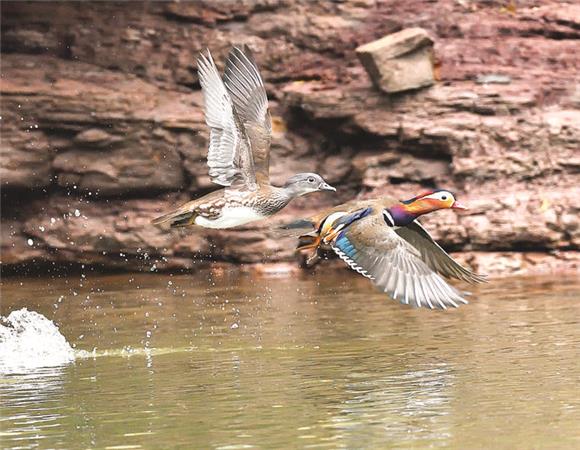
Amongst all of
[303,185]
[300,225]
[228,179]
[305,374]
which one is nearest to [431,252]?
[300,225]

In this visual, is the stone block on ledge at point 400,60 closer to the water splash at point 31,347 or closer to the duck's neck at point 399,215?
the water splash at point 31,347

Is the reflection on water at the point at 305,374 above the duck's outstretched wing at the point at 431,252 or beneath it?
beneath

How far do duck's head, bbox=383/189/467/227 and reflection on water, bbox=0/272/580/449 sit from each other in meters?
0.92

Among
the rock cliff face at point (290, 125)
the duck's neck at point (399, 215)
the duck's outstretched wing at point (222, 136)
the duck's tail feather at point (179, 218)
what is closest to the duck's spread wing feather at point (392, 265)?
the duck's neck at point (399, 215)

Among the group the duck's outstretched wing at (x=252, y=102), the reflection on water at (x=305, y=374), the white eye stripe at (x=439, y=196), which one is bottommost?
the reflection on water at (x=305, y=374)

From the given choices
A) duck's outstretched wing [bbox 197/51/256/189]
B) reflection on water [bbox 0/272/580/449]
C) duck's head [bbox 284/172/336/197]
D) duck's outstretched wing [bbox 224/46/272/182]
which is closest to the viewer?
reflection on water [bbox 0/272/580/449]

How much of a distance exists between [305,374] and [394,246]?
3.36 feet

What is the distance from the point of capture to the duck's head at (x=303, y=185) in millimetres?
9711

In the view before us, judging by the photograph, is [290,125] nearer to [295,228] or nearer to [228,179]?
[228,179]

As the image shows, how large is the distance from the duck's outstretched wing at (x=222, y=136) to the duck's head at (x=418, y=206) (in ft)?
4.89

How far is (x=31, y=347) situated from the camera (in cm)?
941

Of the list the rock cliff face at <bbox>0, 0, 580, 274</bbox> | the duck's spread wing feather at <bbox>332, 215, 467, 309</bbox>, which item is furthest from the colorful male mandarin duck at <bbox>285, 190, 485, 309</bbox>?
the rock cliff face at <bbox>0, 0, 580, 274</bbox>

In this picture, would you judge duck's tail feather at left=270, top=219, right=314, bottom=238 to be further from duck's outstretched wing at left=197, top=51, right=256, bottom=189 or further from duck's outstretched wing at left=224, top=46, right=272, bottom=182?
duck's outstretched wing at left=224, top=46, right=272, bottom=182

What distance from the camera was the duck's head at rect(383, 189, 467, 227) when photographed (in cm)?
852
